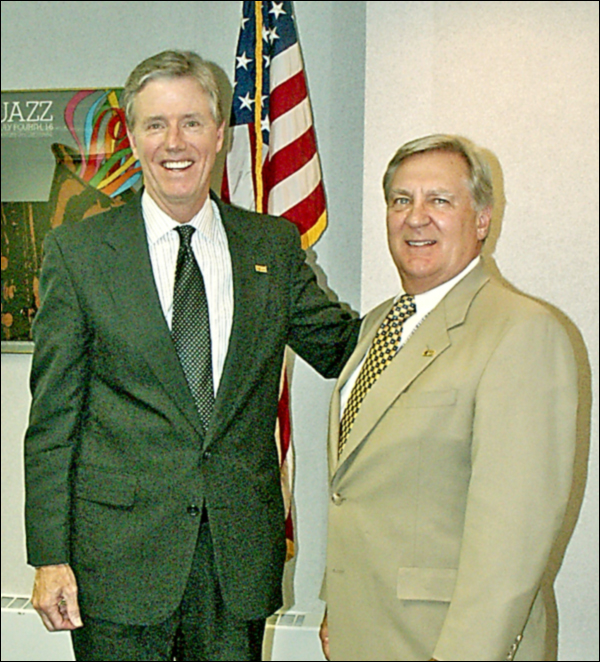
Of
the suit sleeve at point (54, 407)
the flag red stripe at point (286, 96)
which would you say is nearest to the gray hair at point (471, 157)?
the suit sleeve at point (54, 407)

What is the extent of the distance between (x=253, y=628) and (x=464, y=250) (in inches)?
31.5

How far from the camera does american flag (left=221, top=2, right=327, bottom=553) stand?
2.12 m

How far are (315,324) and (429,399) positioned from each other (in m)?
0.47

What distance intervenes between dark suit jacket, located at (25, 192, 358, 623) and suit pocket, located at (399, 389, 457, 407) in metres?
0.36

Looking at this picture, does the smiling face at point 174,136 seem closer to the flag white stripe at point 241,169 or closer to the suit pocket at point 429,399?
the suit pocket at point 429,399

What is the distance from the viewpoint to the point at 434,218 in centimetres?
118

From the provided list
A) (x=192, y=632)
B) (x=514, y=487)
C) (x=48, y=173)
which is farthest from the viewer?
(x=48, y=173)

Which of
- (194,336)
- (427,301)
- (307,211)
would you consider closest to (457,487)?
(427,301)

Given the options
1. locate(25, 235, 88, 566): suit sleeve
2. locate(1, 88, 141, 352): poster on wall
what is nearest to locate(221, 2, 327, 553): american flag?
locate(1, 88, 141, 352): poster on wall

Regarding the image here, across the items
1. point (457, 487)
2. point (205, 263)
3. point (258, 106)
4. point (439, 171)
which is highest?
point (258, 106)

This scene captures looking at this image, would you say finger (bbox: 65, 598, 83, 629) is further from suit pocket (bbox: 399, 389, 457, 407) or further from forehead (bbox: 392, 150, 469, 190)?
forehead (bbox: 392, 150, 469, 190)

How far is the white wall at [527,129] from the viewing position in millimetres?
1055

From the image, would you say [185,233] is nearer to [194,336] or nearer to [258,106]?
[194,336]

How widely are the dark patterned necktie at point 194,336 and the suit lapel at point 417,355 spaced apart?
30 cm
